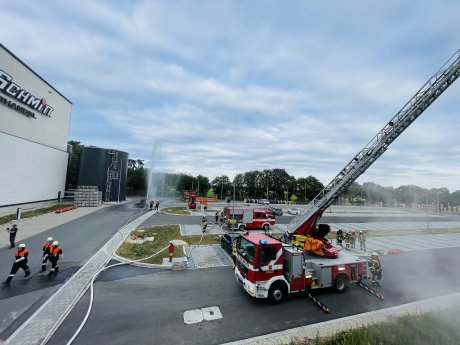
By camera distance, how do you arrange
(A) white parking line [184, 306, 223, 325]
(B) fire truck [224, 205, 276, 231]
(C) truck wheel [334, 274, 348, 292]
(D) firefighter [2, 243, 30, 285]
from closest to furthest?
(A) white parking line [184, 306, 223, 325]
(D) firefighter [2, 243, 30, 285]
(C) truck wheel [334, 274, 348, 292]
(B) fire truck [224, 205, 276, 231]

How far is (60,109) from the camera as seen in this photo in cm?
4228

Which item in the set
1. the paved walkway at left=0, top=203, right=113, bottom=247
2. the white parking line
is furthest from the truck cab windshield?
the paved walkway at left=0, top=203, right=113, bottom=247

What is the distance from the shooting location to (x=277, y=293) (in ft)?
32.3

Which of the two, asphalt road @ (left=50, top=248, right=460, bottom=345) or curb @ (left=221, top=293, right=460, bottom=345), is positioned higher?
curb @ (left=221, top=293, right=460, bottom=345)

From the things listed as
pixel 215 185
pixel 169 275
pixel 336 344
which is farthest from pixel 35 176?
pixel 215 185

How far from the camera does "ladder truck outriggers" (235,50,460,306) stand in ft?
31.7

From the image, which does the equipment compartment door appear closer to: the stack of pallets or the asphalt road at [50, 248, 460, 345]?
the asphalt road at [50, 248, 460, 345]

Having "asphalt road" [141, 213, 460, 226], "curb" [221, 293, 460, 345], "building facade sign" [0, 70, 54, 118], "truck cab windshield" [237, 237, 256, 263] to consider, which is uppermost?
"building facade sign" [0, 70, 54, 118]

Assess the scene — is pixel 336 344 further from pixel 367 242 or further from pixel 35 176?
pixel 35 176

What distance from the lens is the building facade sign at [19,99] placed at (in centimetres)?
2927

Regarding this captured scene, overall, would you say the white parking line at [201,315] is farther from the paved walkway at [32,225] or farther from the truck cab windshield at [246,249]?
the paved walkway at [32,225]

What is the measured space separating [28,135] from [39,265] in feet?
98.5

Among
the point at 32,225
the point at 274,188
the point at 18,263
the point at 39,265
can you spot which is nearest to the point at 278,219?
the point at 39,265

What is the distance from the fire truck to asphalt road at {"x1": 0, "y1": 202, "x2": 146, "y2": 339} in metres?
12.0
